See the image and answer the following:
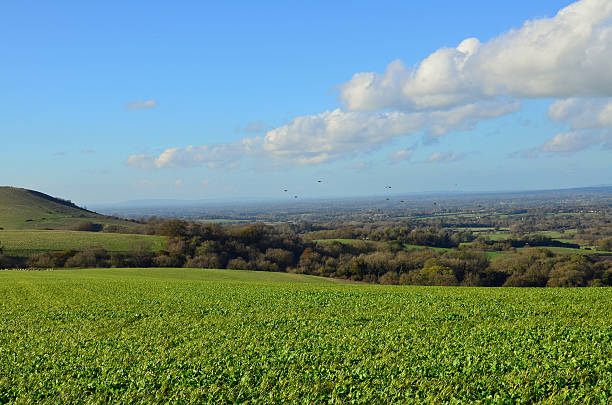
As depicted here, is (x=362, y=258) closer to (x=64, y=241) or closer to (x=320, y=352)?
(x=64, y=241)

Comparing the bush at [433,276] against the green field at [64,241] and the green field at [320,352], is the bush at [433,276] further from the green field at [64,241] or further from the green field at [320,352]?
the green field at [64,241]

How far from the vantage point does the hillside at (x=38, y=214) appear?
144500 millimetres

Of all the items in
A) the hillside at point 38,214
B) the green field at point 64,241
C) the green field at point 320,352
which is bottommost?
the green field at point 64,241

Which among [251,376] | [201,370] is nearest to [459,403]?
[251,376]

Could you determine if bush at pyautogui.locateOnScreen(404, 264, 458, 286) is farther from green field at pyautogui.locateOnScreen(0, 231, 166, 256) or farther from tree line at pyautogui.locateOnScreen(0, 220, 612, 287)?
green field at pyautogui.locateOnScreen(0, 231, 166, 256)

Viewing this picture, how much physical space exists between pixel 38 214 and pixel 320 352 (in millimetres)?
179701

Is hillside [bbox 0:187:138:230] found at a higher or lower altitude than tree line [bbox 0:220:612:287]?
higher

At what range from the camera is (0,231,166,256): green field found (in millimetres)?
85938

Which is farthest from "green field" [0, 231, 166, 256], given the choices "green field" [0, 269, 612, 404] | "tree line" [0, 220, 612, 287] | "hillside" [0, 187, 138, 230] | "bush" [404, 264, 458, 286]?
"green field" [0, 269, 612, 404]

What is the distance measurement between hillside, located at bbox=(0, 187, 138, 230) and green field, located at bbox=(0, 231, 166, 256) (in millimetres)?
42780

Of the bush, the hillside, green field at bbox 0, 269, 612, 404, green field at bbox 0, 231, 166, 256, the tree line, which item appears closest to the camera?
green field at bbox 0, 269, 612, 404

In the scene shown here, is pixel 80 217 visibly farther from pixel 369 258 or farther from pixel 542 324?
pixel 542 324

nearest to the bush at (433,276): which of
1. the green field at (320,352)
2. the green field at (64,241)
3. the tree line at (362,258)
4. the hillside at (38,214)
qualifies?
the tree line at (362,258)

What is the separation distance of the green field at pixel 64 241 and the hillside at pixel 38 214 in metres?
42.8
